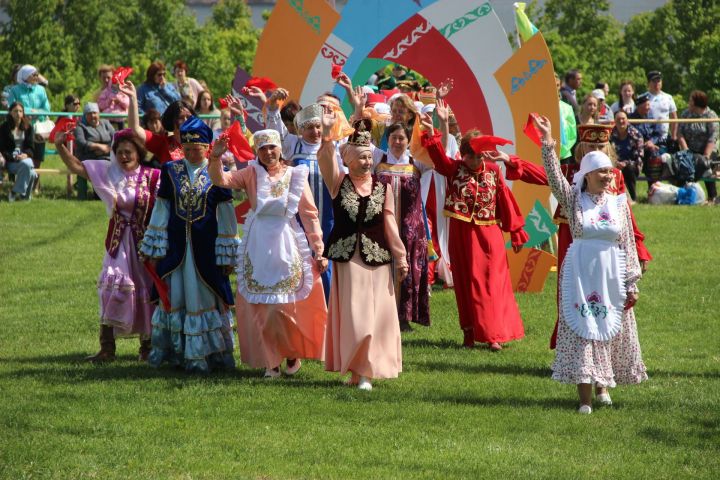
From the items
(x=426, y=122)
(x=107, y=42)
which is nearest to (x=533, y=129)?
(x=426, y=122)

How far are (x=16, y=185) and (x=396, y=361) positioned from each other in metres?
→ 11.0

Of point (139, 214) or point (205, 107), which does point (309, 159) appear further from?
point (205, 107)

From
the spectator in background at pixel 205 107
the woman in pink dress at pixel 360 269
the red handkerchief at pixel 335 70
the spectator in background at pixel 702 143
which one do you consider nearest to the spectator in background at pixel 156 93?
the spectator in background at pixel 205 107

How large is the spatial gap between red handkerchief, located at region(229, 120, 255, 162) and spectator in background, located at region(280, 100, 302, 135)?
123 centimetres

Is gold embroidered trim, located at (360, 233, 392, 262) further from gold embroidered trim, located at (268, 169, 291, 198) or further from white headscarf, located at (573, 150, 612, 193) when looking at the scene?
white headscarf, located at (573, 150, 612, 193)

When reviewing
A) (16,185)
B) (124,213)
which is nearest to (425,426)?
(124,213)

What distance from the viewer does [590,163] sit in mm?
8234

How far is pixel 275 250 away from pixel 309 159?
51.9 inches

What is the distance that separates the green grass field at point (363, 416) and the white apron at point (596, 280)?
565mm

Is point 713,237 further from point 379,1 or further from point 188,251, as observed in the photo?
point 188,251

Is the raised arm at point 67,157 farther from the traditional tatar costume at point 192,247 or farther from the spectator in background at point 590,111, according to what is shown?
the spectator in background at point 590,111

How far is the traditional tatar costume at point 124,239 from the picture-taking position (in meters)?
9.57

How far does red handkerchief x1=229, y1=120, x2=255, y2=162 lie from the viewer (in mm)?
9305

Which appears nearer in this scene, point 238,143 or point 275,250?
point 275,250
